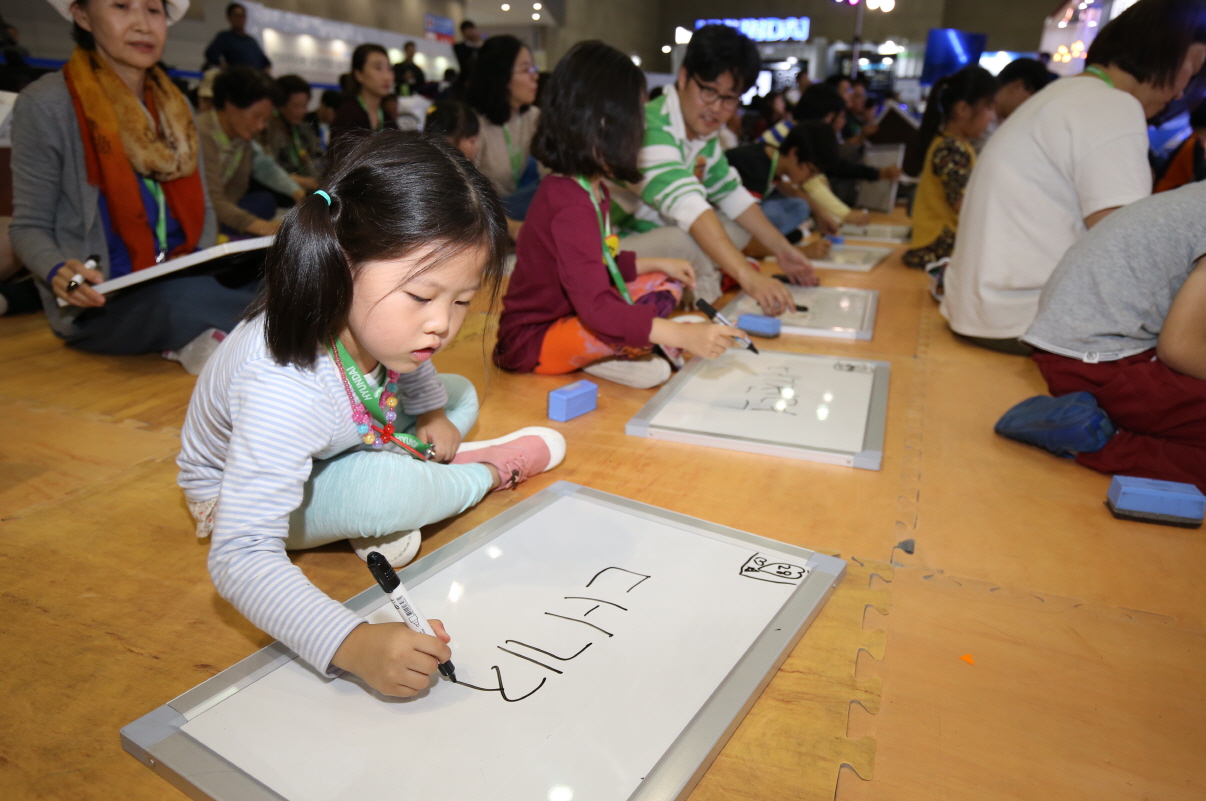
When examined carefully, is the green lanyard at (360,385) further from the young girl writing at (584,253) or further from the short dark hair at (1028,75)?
the short dark hair at (1028,75)

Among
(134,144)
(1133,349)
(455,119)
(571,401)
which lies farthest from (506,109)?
(1133,349)

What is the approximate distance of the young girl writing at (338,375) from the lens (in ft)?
2.18

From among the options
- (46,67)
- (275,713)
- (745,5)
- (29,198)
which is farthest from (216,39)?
(745,5)

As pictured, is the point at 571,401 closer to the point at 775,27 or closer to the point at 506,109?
the point at 506,109

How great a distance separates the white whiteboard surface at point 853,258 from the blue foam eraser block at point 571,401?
5.40 feet

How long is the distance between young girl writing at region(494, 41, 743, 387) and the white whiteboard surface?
1442mm

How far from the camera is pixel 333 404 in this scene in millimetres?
787

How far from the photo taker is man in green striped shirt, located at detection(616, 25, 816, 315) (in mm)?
1927

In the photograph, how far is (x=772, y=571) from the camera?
88cm

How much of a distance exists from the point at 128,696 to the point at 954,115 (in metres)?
3.06

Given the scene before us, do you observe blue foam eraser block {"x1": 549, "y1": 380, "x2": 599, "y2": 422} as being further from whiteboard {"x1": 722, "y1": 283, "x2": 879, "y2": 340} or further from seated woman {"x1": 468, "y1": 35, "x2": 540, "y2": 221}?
seated woman {"x1": 468, "y1": 35, "x2": 540, "y2": 221}

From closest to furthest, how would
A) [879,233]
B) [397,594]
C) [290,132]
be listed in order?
1. [397,594]
2. [290,132]
3. [879,233]

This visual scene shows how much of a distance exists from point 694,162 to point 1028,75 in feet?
5.03

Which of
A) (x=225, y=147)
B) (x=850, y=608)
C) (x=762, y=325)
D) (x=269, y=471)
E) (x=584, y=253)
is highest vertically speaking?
(x=225, y=147)
